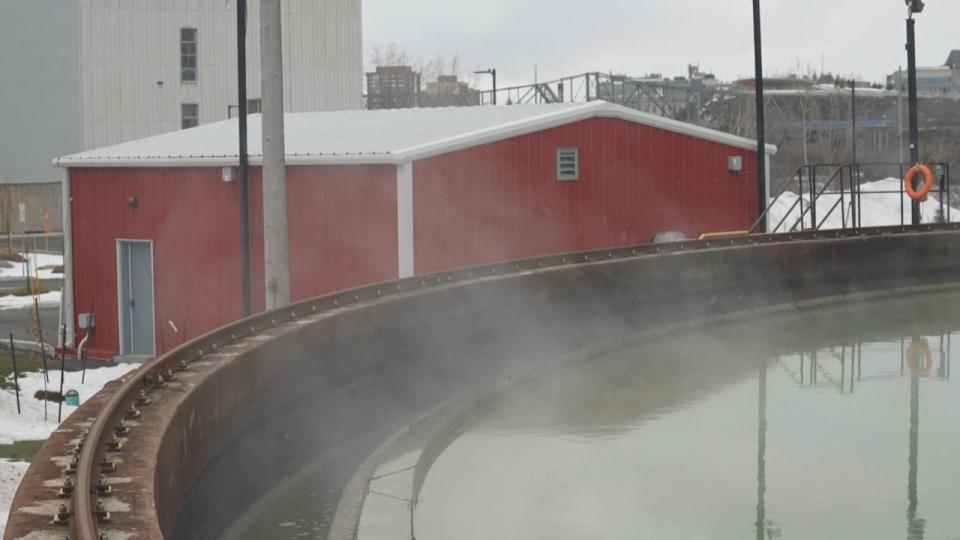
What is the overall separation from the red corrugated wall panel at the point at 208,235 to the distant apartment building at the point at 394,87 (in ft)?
211

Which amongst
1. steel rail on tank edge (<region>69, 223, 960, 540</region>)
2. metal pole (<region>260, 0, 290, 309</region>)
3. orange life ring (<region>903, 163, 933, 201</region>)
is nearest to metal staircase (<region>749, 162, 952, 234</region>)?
orange life ring (<region>903, 163, 933, 201</region>)

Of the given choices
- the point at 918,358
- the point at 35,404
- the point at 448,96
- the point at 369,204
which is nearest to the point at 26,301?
the point at 369,204

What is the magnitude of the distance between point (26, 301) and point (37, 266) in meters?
6.66

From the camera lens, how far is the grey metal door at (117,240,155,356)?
2355 cm

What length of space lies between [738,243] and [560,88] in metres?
14.6

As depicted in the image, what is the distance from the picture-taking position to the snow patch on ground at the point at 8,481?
965 centimetres

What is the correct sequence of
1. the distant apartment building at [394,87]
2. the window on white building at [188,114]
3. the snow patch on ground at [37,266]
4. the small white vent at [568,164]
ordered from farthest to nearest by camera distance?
the distant apartment building at [394,87] < the window on white building at [188,114] < the snow patch on ground at [37,266] < the small white vent at [568,164]

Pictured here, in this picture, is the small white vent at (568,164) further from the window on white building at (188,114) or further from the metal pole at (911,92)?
the window on white building at (188,114)

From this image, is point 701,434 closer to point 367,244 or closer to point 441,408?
point 441,408

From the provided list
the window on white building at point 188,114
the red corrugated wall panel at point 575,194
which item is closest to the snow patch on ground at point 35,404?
the red corrugated wall panel at point 575,194

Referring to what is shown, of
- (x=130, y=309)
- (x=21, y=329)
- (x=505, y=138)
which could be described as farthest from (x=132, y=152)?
(x=505, y=138)

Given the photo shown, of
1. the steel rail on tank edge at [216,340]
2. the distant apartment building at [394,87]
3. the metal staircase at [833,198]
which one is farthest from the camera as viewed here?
the distant apartment building at [394,87]

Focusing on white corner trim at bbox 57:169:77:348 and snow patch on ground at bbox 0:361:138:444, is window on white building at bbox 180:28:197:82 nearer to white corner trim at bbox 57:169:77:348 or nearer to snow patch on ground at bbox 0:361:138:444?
white corner trim at bbox 57:169:77:348

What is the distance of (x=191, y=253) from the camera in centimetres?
2262
